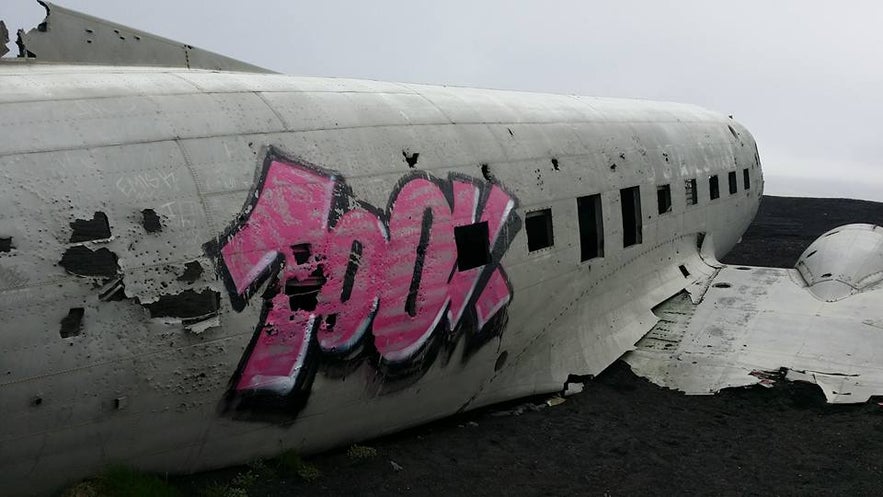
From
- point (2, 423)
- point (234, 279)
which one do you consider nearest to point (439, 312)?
point (234, 279)

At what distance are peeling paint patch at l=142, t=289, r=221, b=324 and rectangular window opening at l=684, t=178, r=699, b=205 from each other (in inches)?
467

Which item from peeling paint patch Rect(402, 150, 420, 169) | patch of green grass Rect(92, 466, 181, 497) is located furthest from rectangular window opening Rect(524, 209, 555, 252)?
patch of green grass Rect(92, 466, 181, 497)

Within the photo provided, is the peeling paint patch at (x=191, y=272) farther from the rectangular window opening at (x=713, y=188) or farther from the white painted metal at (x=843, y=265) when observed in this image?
the rectangular window opening at (x=713, y=188)

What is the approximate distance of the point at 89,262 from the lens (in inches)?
269

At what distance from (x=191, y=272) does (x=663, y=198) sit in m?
10.8

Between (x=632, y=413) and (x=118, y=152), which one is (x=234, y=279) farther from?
(x=632, y=413)

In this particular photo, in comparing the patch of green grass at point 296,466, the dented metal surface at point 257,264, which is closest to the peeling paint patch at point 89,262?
the dented metal surface at point 257,264

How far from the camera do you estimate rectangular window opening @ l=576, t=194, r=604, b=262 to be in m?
12.0

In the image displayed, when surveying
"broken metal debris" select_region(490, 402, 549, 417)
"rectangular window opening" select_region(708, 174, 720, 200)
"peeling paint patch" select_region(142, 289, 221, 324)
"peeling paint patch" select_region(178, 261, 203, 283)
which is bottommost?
"broken metal debris" select_region(490, 402, 549, 417)

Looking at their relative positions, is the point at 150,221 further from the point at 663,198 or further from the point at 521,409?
the point at 663,198

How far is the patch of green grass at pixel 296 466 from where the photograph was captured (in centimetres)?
826

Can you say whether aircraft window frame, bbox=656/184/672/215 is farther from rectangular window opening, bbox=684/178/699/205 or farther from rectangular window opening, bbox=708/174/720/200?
rectangular window opening, bbox=708/174/720/200

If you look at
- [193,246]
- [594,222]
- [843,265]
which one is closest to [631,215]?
[594,222]

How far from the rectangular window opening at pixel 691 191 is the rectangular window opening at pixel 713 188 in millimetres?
1127
